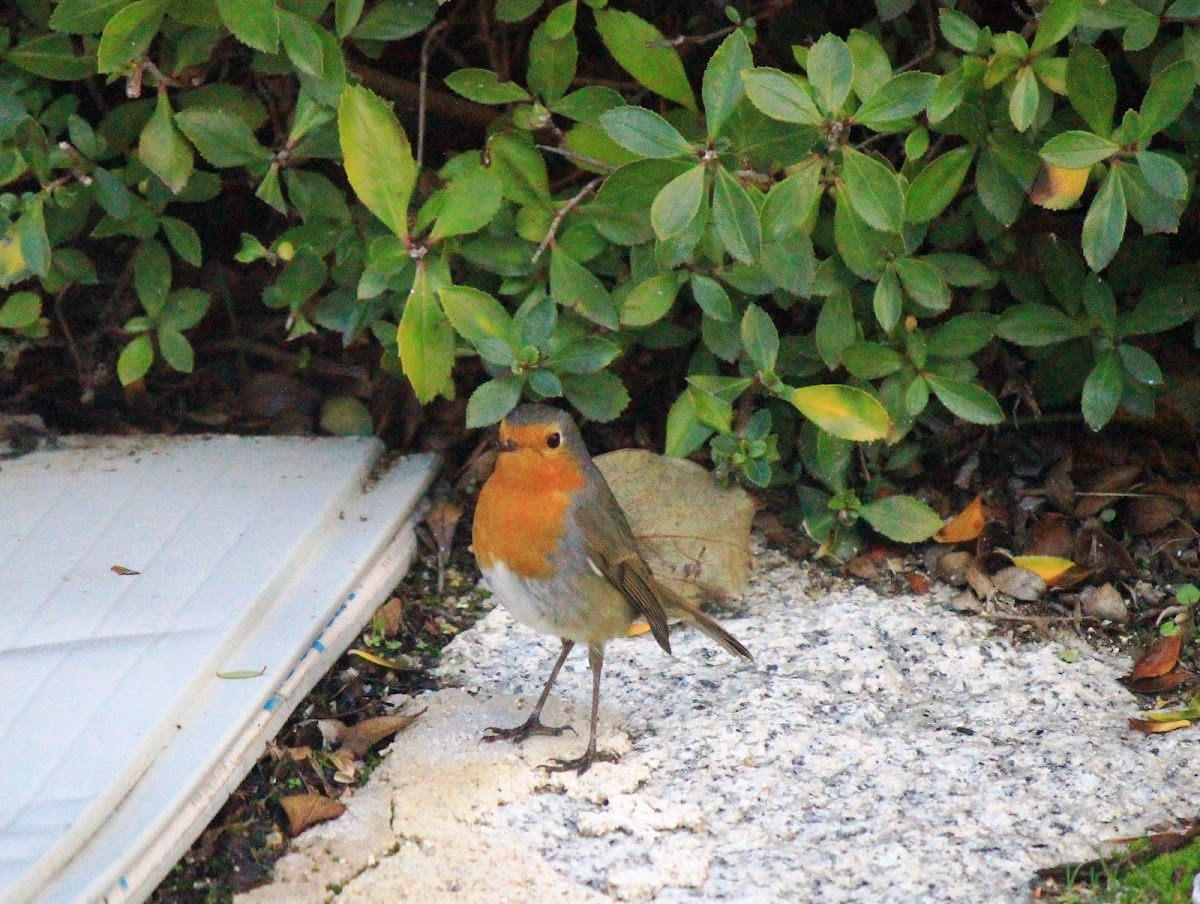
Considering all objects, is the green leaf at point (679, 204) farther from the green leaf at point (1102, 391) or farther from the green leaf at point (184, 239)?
the green leaf at point (184, 239)

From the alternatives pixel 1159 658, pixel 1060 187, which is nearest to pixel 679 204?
pixel 1060 187

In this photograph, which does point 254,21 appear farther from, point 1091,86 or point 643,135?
point 1091,86

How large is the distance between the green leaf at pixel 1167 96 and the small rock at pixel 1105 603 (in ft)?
3.59

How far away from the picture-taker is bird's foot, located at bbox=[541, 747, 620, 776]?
3064mm

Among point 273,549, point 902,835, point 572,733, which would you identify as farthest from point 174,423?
point 902,835

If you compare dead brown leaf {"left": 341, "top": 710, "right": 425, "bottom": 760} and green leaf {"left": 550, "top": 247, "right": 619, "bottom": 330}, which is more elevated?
green leaf {"left": 550, "top": 247, "right": 619, "bottom": 330}

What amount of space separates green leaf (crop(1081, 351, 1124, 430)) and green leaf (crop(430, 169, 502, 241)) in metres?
1.43

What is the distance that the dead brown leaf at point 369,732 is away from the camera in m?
3.18

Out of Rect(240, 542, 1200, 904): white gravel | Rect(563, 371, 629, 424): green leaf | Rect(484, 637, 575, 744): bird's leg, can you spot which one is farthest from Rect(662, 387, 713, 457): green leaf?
Rect(484, 637, 575, 744): bird's leg

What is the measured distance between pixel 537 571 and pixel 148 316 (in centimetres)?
137

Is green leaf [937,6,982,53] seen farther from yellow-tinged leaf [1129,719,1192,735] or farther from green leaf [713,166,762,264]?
yellow-tinged leaf [1129,719,1192,735]

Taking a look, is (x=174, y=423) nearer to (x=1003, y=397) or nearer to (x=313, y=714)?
(x=313, y=714)

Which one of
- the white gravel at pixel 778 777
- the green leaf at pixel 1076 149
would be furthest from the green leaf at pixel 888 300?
the white gravel at pixel 778 777

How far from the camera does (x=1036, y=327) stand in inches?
143
